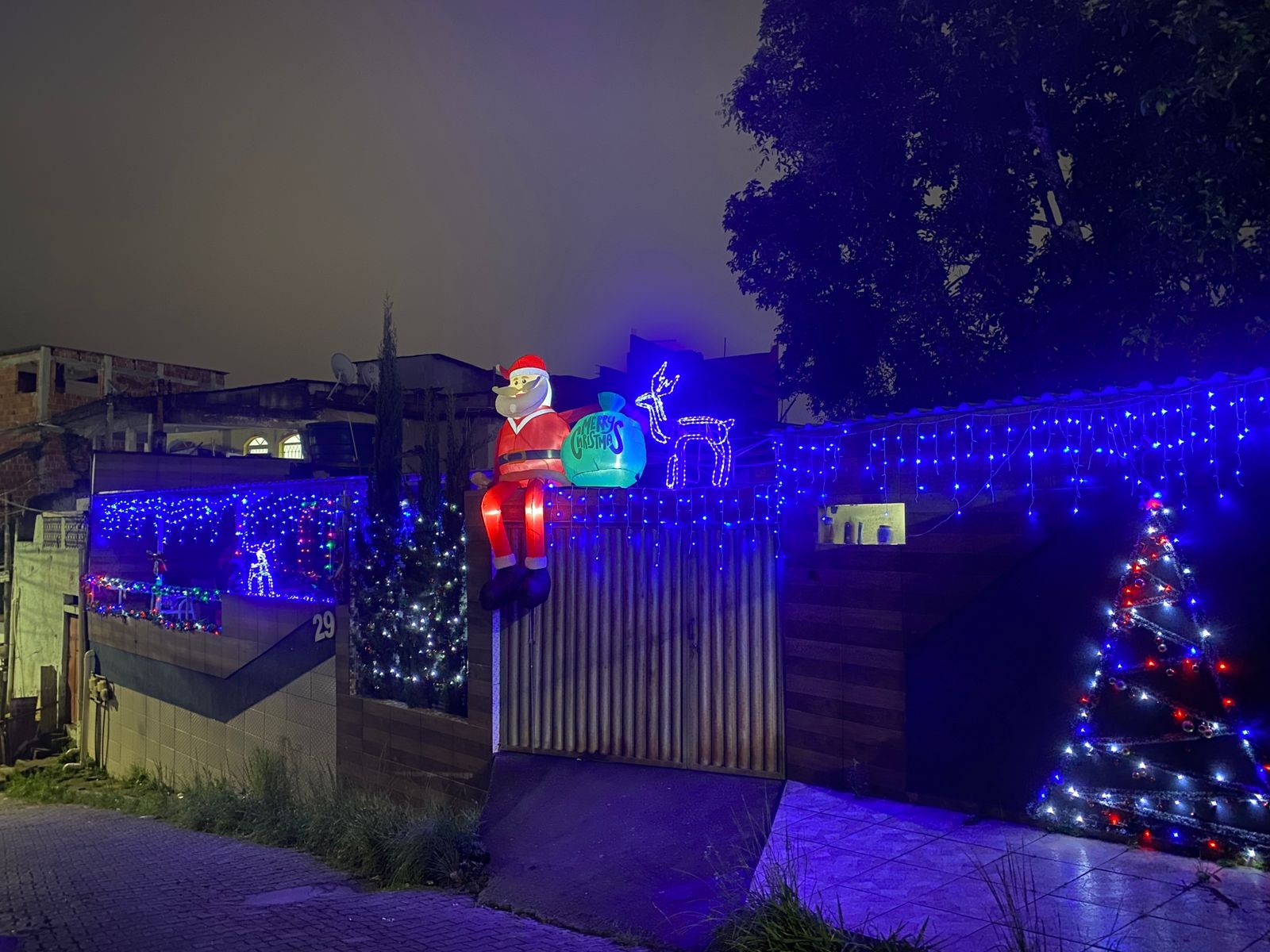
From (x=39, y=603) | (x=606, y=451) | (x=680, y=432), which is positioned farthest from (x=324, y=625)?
(x=39, y=603)

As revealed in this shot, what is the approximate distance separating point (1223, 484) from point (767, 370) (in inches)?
418

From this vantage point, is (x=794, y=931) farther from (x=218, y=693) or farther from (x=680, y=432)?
(x=218, y=693)

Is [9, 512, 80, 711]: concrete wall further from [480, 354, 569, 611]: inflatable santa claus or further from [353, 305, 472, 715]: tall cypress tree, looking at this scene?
[480, 354, 569, 611]: inflatable santa claus

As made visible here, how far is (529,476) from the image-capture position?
826 cm

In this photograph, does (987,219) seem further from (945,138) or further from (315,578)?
(315,578)

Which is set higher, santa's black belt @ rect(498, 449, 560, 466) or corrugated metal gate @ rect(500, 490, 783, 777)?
santa's black belt @ rect(498, 449, 560, 466)

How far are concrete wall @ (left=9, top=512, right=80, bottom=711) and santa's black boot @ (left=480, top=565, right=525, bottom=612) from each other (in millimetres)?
12920

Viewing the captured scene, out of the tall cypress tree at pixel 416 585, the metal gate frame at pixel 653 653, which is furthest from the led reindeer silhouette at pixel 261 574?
the metal gate frame at pixel 653 653

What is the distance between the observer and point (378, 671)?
10062 millimetres

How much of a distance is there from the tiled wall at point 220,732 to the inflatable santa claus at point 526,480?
11.7ft

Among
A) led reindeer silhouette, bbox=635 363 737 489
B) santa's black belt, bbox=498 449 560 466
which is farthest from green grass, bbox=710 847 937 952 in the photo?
santa's black belt, bbox=498 449 560 466

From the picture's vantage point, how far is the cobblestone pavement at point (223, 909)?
5.63m

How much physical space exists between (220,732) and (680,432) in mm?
8834

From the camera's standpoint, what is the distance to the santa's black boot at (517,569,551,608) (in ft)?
26.9
